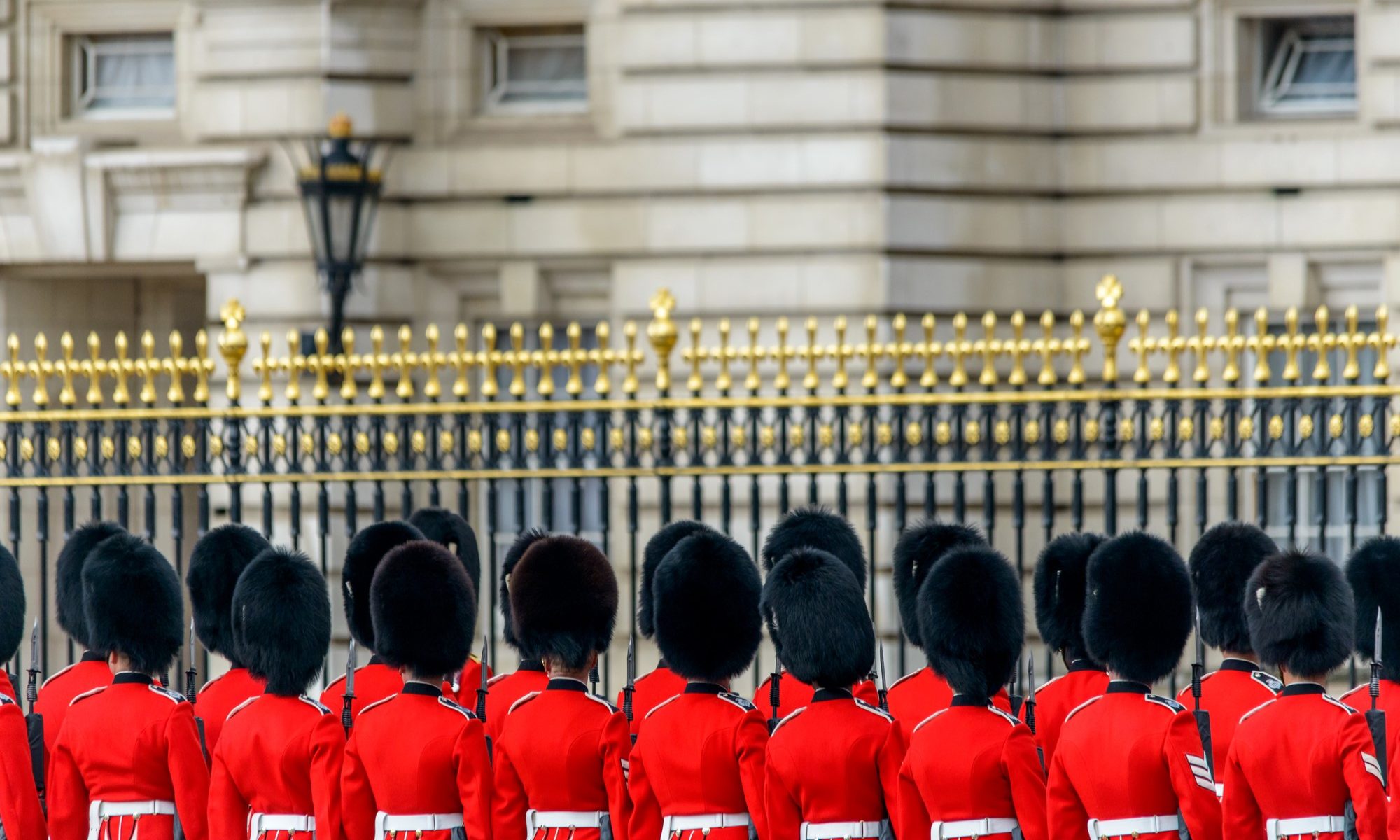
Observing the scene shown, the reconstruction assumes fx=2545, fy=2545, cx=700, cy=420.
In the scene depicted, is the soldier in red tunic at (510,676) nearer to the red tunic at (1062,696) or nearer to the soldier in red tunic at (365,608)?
the soldier in red tunic at (365,608)

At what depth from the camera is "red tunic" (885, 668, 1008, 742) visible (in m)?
8.20

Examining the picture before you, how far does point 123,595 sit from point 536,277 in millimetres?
5479

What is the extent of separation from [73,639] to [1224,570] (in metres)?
4.19

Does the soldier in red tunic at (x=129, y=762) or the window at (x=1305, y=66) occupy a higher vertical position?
the window at (x=1305, y=66)

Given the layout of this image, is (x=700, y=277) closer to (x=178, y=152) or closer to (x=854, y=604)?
(x=178, y=152)

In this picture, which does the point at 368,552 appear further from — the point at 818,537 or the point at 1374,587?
the point at 1374,587

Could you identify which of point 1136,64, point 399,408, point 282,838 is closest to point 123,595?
point 282,838

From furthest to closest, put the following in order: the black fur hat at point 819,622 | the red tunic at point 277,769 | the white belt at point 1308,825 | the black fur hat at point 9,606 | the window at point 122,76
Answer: the window at point 122,76, the black fur hat at point 9,606, the red tunic at point 277,769, the black fur hat at point 819,622, the white belt at point 1308,825

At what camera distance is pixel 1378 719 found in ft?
23.7

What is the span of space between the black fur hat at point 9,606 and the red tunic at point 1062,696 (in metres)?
3.54

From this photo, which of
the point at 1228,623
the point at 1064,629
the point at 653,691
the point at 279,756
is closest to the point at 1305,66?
the point at 1228,623

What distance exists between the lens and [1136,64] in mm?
13523

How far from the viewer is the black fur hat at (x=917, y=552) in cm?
866

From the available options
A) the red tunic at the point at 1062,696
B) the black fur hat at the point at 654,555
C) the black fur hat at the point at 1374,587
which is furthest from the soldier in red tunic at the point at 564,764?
the black fur hat at the point at 1374,587
